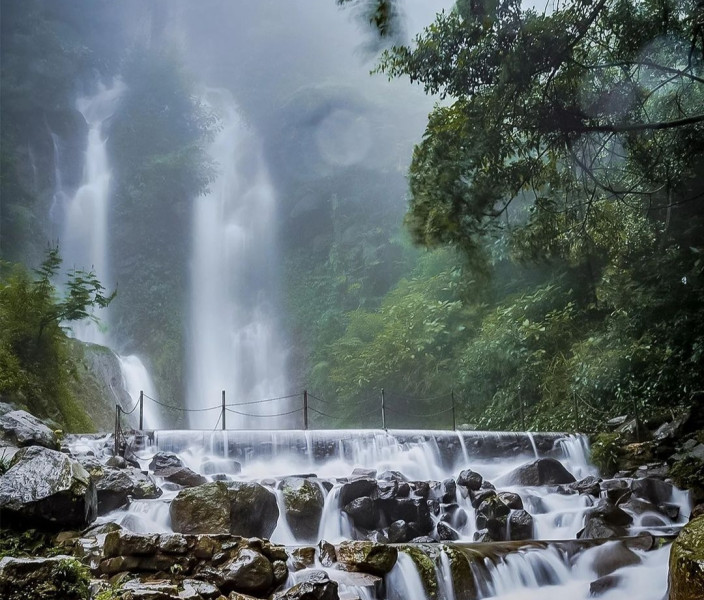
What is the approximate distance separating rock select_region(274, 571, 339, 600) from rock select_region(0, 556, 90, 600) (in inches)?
58.3

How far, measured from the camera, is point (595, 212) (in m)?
8.07

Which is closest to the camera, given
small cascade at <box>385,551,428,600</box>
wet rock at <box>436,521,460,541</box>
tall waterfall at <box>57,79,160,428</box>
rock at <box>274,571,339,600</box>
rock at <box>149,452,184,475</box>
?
rock at <box>274,571,339,600</box>

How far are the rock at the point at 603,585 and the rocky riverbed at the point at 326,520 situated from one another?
0.03 feet

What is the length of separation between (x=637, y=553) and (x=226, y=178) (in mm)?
27516

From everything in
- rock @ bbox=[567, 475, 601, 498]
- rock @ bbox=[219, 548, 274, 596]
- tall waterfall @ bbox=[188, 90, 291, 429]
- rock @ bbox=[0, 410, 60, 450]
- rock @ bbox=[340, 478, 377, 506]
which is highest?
tall waterfall @ bbox=[188, 90, 291, 429]

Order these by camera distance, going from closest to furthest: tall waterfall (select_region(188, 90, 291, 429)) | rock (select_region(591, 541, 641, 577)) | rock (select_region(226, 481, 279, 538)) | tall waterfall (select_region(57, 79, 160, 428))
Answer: rock (select_region(591, 541, 641, 577)), rock (select_region(226, 481, 279, 538)), tall waterfall (select_region(57, 79, 160, 428)), tall waterfall (select_region(188, 90, 291, 429))

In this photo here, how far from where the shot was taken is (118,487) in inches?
287

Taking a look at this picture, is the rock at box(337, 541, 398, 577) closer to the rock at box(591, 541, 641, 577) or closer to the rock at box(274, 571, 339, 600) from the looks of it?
the rock at box(274, 571, 339, 600)

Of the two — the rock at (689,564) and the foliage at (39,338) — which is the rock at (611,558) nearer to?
the rock at (689,564)

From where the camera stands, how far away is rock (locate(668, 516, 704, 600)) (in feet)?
11.6

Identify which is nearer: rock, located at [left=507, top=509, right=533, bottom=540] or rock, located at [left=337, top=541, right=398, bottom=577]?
rock, located at [left=337, top=541, right=398, bottom=577]

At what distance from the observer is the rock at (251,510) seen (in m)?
6.58

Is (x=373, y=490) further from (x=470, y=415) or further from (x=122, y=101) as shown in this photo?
(x=122, y=101)

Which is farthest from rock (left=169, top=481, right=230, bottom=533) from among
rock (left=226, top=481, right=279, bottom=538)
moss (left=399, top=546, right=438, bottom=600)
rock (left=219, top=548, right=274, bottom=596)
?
moss (left=399, top=546, right=438, bottom=600)
